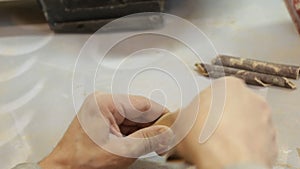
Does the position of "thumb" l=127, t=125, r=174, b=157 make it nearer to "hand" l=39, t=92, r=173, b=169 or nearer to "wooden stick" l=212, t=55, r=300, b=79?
"hand" l=39, t=92, r=173, b=169

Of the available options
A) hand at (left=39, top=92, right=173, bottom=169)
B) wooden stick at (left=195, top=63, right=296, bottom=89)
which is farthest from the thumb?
wooden stick at (left=195, top=63, right=296, bottom=89)

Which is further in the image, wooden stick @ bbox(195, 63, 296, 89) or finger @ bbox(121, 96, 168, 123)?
wooden stick @ bbox(195, 63, 296, 89)

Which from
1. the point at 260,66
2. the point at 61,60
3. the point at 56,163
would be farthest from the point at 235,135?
the point at 61,60

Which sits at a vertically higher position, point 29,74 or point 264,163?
point 264,163

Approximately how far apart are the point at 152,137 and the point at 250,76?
13.2 inches

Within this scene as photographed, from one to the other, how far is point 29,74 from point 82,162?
0.39 metres

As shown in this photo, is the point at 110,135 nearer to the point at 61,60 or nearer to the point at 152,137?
the point at 152,137

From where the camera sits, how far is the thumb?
74 cm

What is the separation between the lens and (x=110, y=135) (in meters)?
0.75

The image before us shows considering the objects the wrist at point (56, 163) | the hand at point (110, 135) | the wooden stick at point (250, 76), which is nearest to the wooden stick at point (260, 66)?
the wooden stick at point (250, 76)

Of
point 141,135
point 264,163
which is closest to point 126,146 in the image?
point 141,135

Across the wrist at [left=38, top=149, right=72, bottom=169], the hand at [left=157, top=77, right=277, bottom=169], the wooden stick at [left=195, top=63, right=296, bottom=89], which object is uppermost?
the hand at [left=157, top=77, right=277, bottom=169]

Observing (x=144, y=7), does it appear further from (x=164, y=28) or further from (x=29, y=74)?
(x=29, y=74)

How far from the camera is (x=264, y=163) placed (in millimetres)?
639
